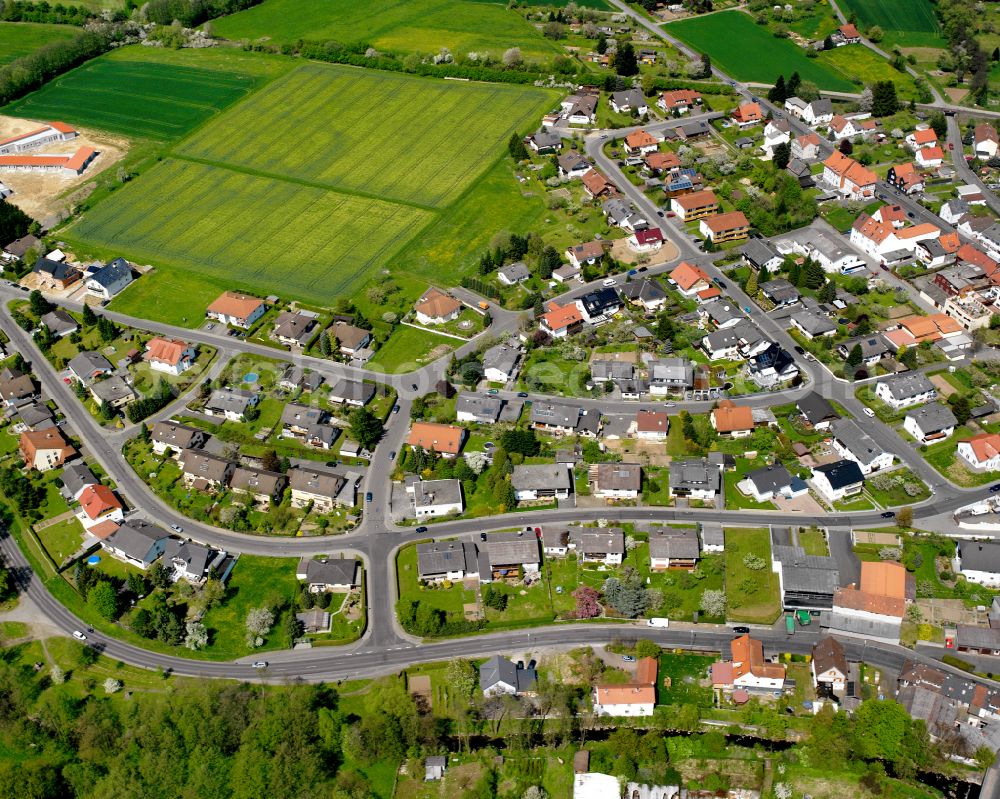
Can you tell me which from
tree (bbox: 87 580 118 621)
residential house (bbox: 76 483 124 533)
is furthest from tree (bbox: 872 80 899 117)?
tree (bbox: 87 580 118 621)

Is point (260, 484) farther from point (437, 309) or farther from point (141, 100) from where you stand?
point (141, 100)

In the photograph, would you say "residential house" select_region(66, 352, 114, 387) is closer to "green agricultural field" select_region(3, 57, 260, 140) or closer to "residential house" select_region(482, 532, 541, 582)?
"residential house" select_region(482, 532, 541, 582)

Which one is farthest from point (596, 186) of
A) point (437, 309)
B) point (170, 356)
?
point (170, 356)

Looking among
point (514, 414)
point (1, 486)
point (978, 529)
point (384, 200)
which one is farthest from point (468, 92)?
point (978, 529)

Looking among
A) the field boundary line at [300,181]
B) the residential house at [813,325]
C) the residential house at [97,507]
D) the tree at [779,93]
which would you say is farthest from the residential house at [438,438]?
the tree at [779,93]

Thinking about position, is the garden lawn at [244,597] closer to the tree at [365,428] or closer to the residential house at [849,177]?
the tree at [365,428]
